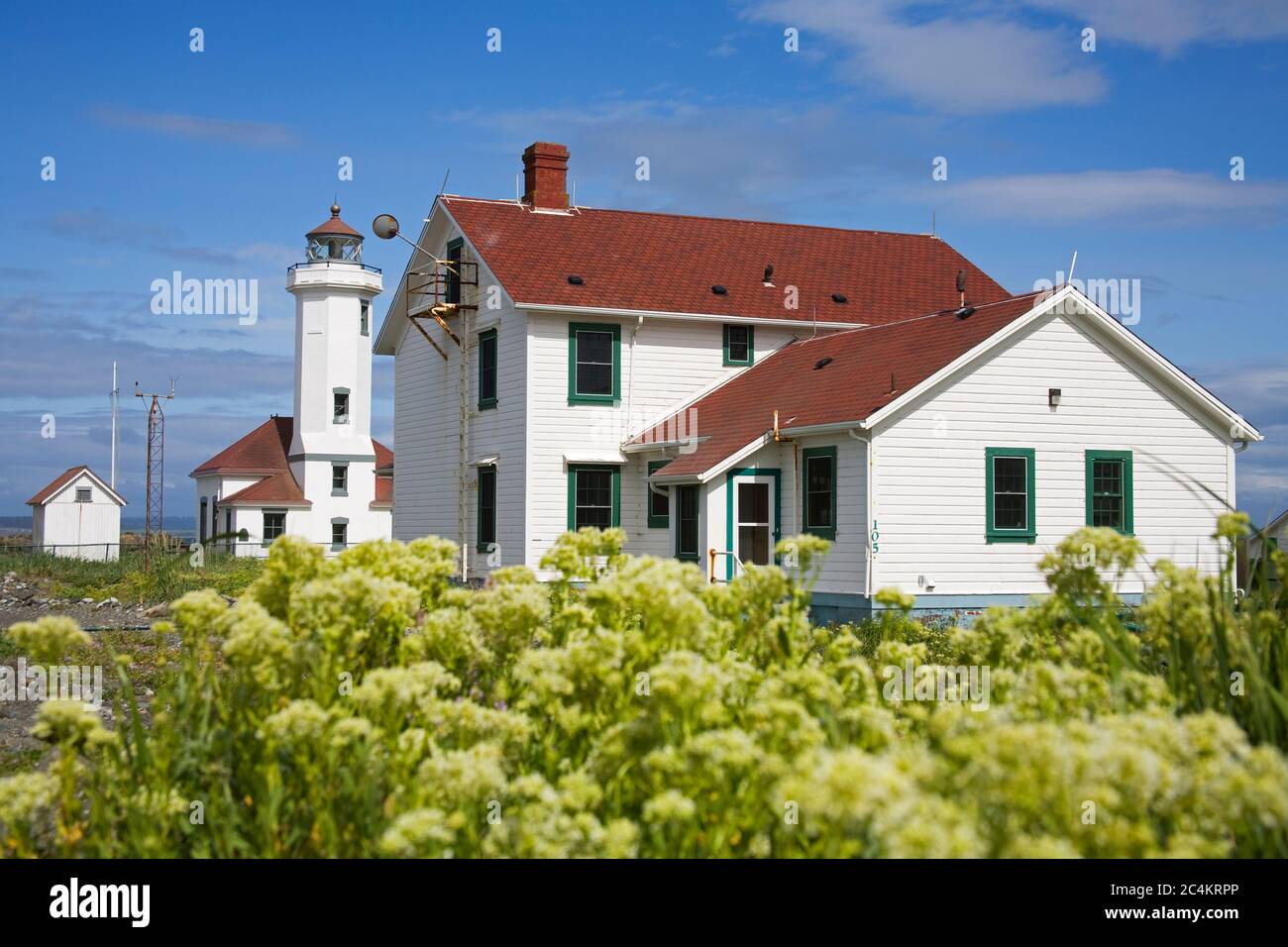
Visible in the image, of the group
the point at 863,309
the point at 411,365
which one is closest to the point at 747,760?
the point at 863,309

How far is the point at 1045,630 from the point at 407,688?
262cm

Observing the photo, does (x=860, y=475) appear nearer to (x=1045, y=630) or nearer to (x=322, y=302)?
(x=1045, y=630)

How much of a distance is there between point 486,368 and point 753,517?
22.1 ft

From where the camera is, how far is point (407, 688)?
4.33 metres

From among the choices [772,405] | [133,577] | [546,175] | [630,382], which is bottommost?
[133,577]

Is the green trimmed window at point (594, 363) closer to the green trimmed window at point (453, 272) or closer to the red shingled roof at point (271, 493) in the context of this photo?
the green trimmed window at point (453, 272)

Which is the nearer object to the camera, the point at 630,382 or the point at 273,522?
the point at 630,382

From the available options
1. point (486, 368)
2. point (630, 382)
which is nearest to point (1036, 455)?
point (630, 382)

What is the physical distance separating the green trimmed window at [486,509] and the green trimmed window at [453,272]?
386cm

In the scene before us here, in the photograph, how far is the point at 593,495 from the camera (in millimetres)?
23734

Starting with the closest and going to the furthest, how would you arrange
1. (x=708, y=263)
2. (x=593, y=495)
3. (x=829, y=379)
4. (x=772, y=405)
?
(x=829, y=379) < (x=772, y=405) < (x=593, y=495) < (x=708, y=263)

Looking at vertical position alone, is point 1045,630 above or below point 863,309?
below

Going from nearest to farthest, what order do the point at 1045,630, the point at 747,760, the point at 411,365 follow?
the point at 747,760
the point at 1045,630
the point at 411,365

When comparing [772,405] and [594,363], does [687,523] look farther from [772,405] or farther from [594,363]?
[594,363]
